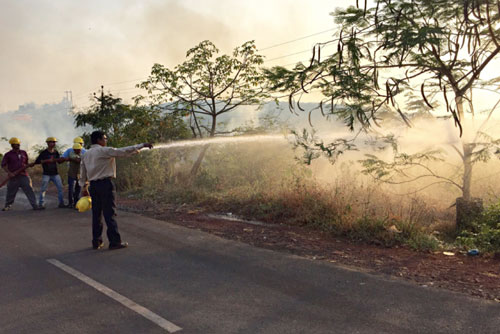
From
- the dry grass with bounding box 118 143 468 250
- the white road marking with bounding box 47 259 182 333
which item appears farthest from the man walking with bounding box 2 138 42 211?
the white road marking with bounding box 47 259 182 333

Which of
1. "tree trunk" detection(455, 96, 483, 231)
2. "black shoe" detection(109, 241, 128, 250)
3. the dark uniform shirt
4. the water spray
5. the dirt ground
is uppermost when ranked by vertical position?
the water spray

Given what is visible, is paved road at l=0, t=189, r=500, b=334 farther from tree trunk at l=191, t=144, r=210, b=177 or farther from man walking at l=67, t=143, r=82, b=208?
tree trunk at l=191, t=144, r=210, b=177

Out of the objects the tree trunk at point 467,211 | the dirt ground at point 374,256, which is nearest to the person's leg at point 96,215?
the dirt ground at point 374,256

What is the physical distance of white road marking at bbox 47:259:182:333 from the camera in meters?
3.69

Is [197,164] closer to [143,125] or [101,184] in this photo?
[143,125]

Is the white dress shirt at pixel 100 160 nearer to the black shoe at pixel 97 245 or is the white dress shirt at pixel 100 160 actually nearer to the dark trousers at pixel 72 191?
the black shoe at pixel 97 245

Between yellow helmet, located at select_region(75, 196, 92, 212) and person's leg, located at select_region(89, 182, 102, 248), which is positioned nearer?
person's leg, located at select_region(89, 182, 102, 248)

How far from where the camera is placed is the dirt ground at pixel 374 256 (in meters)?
4.84

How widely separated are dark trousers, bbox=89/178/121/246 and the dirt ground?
1906 millimetres

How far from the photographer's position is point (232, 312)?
13.0 feet

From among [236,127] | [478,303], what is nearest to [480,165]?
[236,127]

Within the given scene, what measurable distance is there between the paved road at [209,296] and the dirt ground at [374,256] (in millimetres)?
367

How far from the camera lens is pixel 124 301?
4270mm

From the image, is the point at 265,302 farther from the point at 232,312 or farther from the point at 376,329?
the point at 376,329
